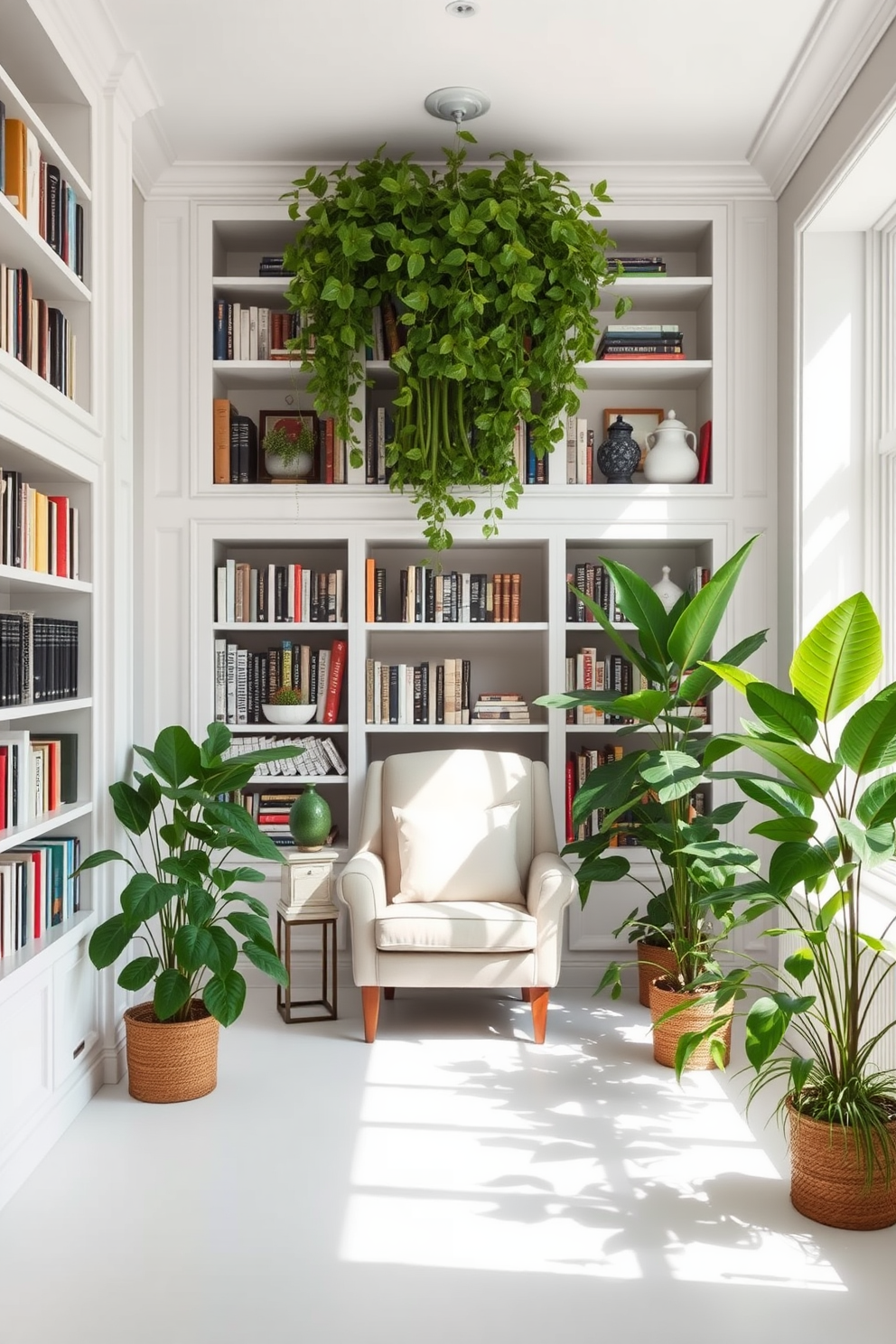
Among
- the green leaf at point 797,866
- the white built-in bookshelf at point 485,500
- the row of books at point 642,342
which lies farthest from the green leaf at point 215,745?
the row of books at point 642,342

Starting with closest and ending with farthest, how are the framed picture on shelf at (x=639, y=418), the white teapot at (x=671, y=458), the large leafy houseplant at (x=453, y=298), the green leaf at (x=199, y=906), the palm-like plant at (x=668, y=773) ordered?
the green leaf at (x=199, y=906) → the palm-like plant at (x=668, y=773) → the large leafy houseplant at (x=453, y=298) → the white teapot at (x=671, y=458) → the framed picture on shelf at (x=639, y=418)

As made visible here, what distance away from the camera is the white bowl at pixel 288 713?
396 centimetres

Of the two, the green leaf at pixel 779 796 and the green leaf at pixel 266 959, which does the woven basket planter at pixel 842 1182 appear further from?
the green leaf at pixel 266 959

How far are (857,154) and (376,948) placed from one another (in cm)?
271

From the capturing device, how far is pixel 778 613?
3.95 meters

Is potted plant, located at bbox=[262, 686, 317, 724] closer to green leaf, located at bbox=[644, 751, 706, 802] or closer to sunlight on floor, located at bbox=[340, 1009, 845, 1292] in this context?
sunlight on floor, located at bbox=[340, 1009, 845, 1292]

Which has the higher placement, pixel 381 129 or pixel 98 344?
pixel 381 129

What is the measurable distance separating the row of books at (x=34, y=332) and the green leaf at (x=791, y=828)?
→ 2006 millimetres

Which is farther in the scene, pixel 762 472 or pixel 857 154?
pixel 762 472

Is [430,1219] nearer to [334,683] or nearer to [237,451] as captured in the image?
[334,683]

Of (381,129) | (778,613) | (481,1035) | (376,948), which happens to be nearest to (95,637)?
(376,948)

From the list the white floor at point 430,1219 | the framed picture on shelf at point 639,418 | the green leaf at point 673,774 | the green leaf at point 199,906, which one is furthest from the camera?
the framed picture on shelf at point 639,418

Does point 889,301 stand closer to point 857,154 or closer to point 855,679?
point 857,154

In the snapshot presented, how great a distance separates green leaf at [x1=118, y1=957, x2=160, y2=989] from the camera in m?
2.89
